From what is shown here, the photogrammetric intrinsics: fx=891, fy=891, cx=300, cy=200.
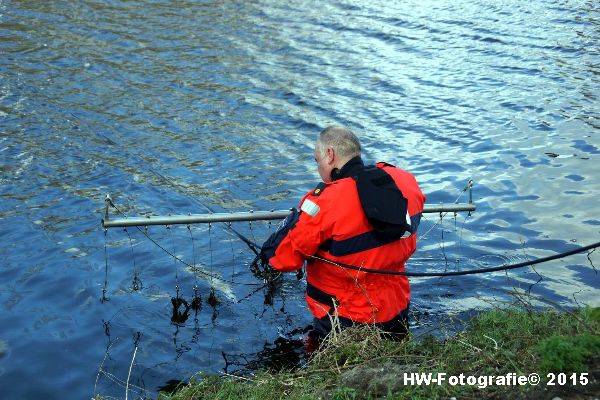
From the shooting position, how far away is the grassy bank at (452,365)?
16.7ft

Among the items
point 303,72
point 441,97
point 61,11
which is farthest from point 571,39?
point 61,11

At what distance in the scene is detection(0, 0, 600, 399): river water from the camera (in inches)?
338

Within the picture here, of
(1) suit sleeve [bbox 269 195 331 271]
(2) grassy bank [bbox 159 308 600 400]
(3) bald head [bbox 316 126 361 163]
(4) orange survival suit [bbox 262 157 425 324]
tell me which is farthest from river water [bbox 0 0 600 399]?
(3) bald head [bbox 316 126 361 163]

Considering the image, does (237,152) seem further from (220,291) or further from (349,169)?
(349,169)

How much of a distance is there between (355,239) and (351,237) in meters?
0.03

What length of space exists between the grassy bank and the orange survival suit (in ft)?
1.22

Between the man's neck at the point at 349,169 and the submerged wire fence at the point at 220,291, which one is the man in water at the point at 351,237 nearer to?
the man's neck at the point at 349,169

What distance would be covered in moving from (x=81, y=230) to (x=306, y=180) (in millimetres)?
3192

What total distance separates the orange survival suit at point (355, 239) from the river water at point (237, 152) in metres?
1.09

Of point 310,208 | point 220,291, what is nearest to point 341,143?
point 310,208

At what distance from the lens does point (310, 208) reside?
6453mm

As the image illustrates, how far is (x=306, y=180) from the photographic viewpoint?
12.2 metres

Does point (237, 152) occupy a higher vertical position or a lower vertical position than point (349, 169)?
lower

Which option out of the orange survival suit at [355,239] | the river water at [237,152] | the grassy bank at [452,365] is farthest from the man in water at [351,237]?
the river water at [237,152]
